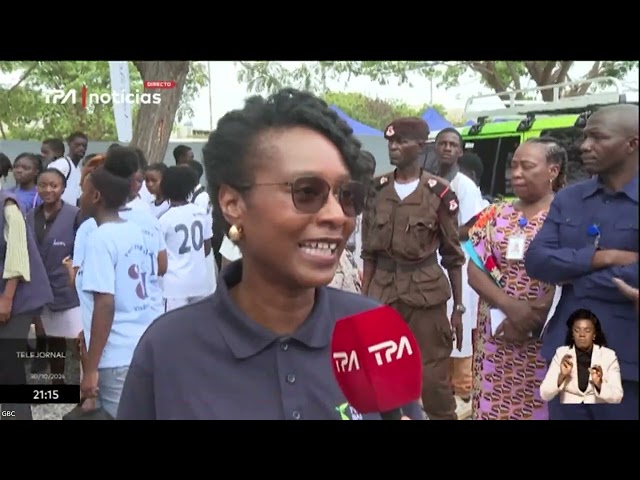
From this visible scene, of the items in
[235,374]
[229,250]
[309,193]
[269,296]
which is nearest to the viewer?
[235,374]

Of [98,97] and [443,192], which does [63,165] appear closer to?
[98,97]

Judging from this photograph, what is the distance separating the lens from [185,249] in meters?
3.05

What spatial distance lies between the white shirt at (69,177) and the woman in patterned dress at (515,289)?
5.15 ft

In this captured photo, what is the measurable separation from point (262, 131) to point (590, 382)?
1635 mm

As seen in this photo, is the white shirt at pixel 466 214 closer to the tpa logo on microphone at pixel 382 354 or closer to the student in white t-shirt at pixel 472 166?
the student in white t-shirt at pixel 472 166

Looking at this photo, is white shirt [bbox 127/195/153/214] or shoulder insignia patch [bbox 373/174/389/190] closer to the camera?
shoulder insignia patch [bbox 373/174/389/190]

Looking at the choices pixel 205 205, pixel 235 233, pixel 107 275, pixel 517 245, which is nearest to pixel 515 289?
pixel 517 245

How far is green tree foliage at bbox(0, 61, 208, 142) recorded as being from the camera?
2.92 m

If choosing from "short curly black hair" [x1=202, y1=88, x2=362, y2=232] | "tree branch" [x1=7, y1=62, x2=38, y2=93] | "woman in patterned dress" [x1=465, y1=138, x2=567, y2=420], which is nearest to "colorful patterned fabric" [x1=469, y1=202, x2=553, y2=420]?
"woman in patterned dress" [x1=465, y1=138, x2=567, y2=420]

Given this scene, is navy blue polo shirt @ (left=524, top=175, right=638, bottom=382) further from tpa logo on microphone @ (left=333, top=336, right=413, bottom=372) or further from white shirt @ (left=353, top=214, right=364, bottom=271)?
tpa logo on microphone @ (left=333, top=336, right=413, bottom=372)

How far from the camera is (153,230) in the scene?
10.1ft
